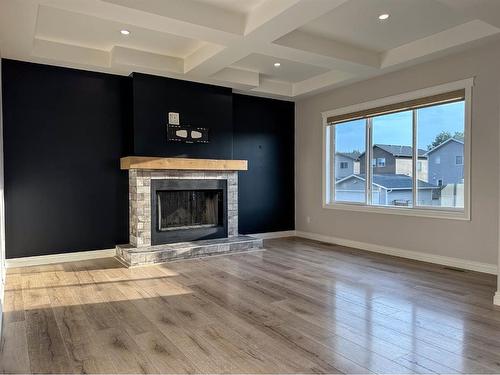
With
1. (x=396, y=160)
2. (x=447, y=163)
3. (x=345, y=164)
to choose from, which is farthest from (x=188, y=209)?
(x=447, y=163)

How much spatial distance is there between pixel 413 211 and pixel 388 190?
58 cm

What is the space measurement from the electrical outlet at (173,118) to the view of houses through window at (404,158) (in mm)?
2771

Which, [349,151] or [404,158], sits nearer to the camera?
[404,158]

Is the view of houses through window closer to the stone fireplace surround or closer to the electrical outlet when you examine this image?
the stone fireplace surround

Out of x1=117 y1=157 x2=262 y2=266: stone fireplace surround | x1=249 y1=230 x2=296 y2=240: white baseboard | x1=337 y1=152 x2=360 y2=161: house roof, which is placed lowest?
x1=249 y1=230 x2=296 y2=240: white baseboard

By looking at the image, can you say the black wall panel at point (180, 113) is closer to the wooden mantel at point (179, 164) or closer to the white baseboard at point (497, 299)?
the wooden mantel at point (179, 164)

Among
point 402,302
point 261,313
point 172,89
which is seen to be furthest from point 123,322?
point 172,89

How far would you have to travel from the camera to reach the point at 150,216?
533cm

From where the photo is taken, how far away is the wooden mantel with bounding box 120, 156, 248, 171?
5123 mm

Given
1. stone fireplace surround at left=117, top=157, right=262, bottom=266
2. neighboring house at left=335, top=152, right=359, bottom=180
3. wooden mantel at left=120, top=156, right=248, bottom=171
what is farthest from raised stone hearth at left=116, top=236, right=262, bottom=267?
neighboring house at left=335, top=152, right=359, bottom=180

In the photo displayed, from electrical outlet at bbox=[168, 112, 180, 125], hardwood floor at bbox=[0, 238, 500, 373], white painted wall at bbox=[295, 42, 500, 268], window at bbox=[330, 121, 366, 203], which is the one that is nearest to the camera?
hardwood floor at bbox=[0, 238, 500, 373]

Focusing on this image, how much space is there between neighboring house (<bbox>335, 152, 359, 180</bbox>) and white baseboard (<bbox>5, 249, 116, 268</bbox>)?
395cm

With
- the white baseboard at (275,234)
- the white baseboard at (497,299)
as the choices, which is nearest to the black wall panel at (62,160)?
the white baseboard at (275,234)

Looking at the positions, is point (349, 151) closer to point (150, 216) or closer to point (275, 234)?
point (275, 234)
